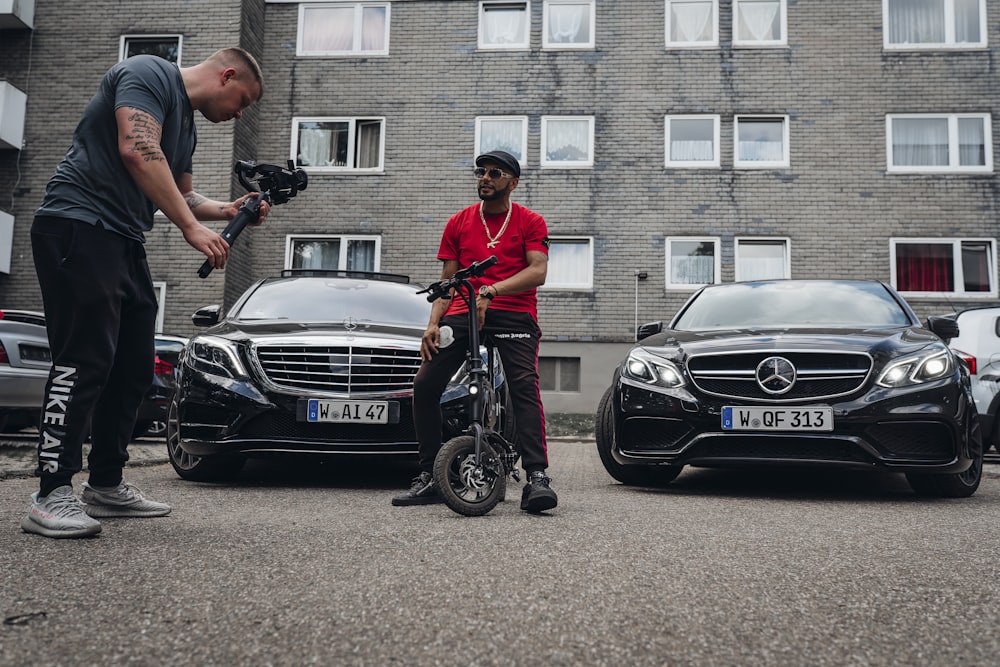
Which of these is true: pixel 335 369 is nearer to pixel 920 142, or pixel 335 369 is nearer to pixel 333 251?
pixel 333 251

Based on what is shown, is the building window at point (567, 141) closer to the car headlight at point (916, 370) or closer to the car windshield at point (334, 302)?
the car windshield at point (334, 302)

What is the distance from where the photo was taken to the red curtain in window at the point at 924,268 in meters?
18.4

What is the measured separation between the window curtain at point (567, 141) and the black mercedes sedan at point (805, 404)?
14.2 m

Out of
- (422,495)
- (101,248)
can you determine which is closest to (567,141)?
(422,495)

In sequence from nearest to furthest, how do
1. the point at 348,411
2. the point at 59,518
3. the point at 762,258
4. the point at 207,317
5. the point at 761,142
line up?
the point at 59,518
the point at 348,411
the point at 207,317
the point at 762,258
the point at 761,142

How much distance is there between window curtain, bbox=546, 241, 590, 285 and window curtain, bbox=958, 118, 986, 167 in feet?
26.0

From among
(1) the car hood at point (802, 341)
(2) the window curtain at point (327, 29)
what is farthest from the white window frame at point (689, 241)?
(1) the car hood at point (802, 341)

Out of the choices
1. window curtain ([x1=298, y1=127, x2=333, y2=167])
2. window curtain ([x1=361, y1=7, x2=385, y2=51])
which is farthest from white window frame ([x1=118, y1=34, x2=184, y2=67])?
window curtain ([x1=361, y1=7, x2=385, y2=51])

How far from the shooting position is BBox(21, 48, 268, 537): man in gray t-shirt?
3.31 meters

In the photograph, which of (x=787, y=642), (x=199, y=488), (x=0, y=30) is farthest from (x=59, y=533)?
(x=0, y=30)

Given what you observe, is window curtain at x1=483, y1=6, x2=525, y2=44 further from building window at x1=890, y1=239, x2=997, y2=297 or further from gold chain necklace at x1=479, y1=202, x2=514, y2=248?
gold chain necklace at x1=479, y1=202, x2=514, y2=248

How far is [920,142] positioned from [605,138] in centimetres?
648

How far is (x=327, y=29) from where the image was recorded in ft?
67.3

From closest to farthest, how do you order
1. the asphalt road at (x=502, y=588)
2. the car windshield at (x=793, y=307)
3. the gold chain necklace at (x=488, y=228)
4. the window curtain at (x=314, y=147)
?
the asphalt road at (x=502, y=588), the gold chain necklace at (x=488, y=228), the car windshield at (x=793, y=307), the window curtain at (x=314, y=147)
